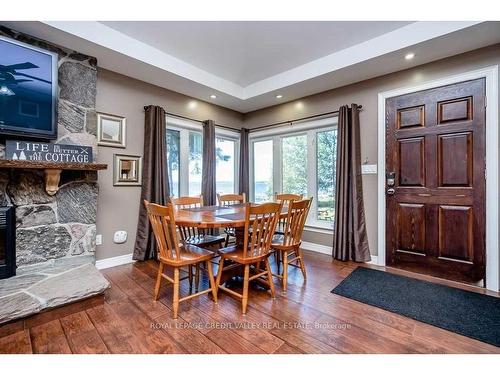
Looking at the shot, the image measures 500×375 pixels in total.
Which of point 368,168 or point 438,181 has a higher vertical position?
point 368,168

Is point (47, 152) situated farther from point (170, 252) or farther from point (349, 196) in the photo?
point (349, 196)

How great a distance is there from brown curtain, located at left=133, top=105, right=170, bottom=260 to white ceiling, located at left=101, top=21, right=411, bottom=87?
2.80 ft

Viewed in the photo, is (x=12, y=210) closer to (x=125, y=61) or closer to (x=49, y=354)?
(x=49, y=354)

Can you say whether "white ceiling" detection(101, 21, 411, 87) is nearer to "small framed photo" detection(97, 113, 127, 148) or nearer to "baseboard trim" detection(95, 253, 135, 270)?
"small framed photo" detection(97, 113, 127, 148)

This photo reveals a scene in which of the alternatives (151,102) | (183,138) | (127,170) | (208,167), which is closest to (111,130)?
(127,170)

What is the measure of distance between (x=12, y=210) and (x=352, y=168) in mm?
3623

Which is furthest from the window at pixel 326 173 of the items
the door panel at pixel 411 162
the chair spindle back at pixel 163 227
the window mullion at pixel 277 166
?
the chair spindle back at pixel 163 227

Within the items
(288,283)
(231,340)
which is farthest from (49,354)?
(288,283)

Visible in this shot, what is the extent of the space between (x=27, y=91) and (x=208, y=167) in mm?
2191

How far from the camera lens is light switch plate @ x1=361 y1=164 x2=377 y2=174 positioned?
10.0ft

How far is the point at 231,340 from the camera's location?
5.02ft

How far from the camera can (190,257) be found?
1.91m

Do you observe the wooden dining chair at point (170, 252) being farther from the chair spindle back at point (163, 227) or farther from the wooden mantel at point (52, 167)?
the wooden mantel at point (52, 167)

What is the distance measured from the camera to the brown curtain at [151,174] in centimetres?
306
